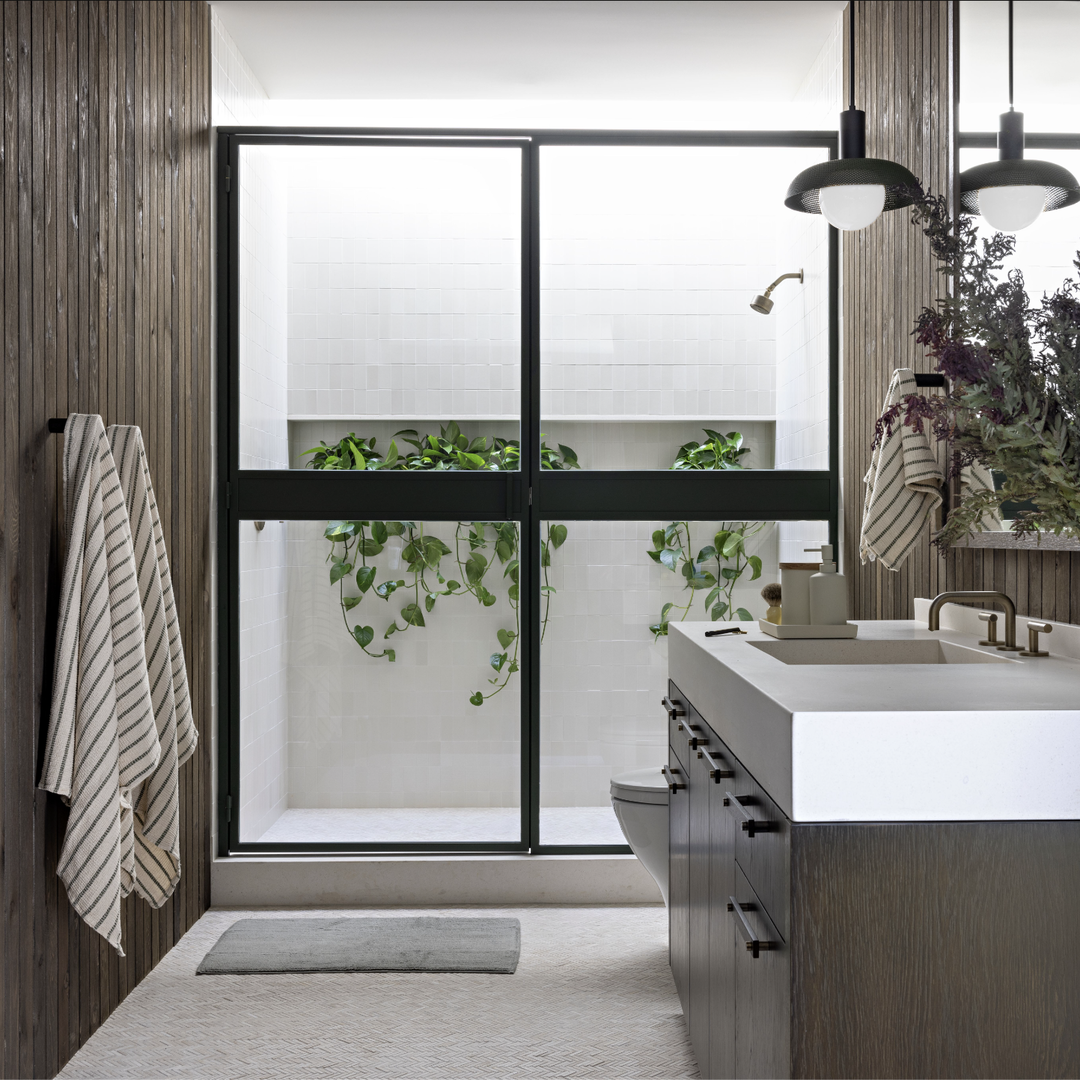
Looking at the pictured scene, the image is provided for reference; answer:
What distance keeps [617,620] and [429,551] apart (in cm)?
67

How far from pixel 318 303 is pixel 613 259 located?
3.25 ft

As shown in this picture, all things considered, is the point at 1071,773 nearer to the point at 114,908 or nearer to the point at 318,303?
the point at 114,908

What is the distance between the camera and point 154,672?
7.92 feet

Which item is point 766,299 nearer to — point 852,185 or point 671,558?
point 671,558

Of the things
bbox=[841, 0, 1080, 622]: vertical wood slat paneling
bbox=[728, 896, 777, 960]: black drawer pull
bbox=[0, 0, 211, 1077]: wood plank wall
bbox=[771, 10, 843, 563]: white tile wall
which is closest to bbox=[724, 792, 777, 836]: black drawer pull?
bbox=[728, 896, 777, 960]: black drawer pull

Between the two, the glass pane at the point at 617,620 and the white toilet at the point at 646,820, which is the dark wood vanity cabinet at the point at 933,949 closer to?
the white toilet at the point at 646,820

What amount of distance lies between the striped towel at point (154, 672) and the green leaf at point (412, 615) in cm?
103

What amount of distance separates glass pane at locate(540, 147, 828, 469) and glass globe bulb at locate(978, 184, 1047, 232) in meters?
1.33

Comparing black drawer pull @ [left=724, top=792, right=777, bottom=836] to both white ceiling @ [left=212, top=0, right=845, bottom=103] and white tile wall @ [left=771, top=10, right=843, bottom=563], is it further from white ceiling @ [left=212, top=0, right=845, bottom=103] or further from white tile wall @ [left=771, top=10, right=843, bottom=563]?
white ceiling @ [left=212, top=0, right=845, bottom=103]

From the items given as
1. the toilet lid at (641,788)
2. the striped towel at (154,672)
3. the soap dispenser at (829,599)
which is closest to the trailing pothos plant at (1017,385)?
the soap dispenser at (829,599)

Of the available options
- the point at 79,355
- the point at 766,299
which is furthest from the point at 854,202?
the point at 79,355

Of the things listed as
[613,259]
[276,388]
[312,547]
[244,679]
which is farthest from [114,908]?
[613,259]

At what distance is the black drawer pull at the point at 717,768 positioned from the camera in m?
1.71

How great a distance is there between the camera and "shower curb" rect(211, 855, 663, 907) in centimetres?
327
